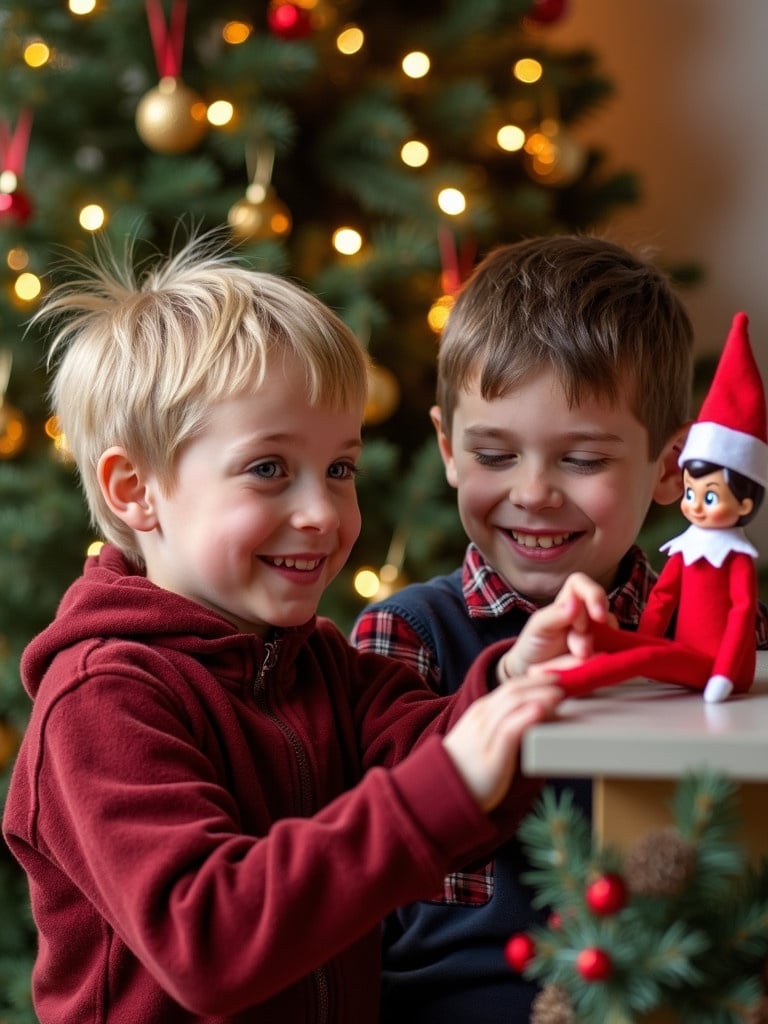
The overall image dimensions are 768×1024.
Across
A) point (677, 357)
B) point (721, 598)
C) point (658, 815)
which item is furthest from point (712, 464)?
point (677, 357)

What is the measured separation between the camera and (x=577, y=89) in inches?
102

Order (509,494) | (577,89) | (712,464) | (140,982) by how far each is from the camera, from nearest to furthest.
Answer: (712,464)
(140,982)
(509,494)
(577,89)

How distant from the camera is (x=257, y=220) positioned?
80.2 inches

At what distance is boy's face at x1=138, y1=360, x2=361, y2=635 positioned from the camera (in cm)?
105

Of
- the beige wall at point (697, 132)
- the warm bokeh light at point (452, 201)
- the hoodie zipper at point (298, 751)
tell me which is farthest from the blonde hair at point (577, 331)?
the beige wall at point (697, 132)

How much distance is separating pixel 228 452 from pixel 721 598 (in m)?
0.41

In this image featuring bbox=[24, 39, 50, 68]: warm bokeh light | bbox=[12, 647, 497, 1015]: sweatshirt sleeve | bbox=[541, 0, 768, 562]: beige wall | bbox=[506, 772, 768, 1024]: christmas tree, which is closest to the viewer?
bbox=[506, 772, 768, 1024]: christmas tree

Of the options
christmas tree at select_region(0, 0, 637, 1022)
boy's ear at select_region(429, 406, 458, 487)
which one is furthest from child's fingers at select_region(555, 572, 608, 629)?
christmas tree at select_region(0, 0, 637, 1022)

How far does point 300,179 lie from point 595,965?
6.24 feet

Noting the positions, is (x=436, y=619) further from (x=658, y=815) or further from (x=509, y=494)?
(x=658, y=815)

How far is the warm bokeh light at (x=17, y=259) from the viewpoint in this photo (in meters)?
2.07

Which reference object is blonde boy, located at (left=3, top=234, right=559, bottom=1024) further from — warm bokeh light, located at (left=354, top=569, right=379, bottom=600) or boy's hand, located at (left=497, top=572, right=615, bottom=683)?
warm bokeh light, located at (left=354, top=569, right=379, bottom=600)

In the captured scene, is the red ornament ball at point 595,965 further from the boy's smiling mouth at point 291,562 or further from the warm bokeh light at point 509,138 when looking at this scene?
the warm bokeh light at point 509,138

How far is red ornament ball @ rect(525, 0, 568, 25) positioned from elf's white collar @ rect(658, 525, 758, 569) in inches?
65.5
